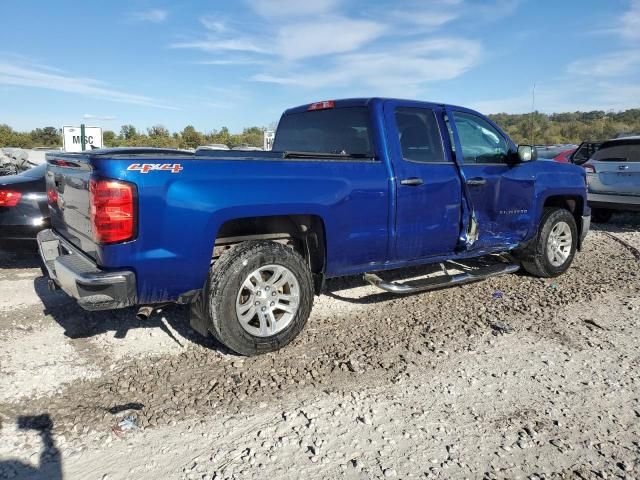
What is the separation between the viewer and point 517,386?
131 inches

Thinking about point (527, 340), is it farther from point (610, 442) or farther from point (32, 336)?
point (32, 336)

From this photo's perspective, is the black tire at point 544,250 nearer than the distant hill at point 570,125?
Yes

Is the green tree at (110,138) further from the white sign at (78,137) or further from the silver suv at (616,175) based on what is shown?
the silver suv at (616,175)

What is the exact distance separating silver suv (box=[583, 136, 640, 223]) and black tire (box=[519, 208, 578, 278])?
3.64 m

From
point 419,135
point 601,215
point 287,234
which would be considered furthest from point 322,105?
point 601,215

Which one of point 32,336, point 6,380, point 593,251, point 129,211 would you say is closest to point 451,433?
point 129,211

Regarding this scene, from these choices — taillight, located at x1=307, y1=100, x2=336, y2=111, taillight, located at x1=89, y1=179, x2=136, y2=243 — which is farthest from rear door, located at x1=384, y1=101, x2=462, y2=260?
taillight, located at x1=89, y1=179, x2=136, y2=243

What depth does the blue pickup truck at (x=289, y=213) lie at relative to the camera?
3131 mm

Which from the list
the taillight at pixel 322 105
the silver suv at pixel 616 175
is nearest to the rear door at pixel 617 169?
the silver suv at pixel 616 175

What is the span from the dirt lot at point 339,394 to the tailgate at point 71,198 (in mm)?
912

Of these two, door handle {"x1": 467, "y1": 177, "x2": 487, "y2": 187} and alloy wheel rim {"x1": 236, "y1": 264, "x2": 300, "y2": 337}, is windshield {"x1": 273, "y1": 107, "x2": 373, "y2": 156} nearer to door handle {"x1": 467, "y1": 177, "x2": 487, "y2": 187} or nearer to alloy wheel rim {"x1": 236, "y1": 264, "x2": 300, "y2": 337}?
door handle {"x1": 467, "y1": 177, "x2": 487, "y2": 187}

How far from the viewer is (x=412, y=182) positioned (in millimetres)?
4293

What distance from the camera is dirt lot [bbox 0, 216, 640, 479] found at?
98.8 inches

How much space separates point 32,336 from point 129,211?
190 centimetres
